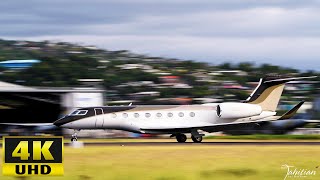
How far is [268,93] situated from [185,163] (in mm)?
19291

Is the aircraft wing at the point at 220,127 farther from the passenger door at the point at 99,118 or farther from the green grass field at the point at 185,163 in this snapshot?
the green grass field at the point at 185,163

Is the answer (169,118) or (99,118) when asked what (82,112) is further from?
(169,118)

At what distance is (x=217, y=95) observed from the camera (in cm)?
11419

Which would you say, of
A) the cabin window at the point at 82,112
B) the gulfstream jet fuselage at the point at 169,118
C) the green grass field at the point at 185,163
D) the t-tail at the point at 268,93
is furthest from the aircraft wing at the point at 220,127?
the green grass field at the point at 185,163

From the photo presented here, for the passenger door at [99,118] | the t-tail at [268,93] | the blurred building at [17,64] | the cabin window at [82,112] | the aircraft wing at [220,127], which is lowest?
the aircraft wing at [220,127]

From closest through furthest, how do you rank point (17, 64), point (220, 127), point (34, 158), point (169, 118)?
point (34, 158), point (220, 127), point (169, 118), point (17, 64)

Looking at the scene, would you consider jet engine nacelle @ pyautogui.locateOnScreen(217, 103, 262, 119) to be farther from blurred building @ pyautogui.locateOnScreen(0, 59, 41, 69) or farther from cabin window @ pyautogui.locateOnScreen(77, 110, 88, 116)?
blurred building @ pyautogui.locateOnScreen(0, 59, 41, 69)

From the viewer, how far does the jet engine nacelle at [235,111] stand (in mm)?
41531

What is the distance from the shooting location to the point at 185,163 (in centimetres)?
2512

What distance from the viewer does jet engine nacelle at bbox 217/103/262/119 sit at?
41.5 m

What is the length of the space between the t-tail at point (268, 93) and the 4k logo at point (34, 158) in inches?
921

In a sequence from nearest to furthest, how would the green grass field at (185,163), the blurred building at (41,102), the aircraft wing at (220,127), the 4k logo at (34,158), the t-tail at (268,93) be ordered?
1. the 4k logo at (34,158)
2. the green grass field at (185,163)
3. the aircraft wing at (220,127)
4. the t-tail at (268,93)
5. the blurred building at (41,102)

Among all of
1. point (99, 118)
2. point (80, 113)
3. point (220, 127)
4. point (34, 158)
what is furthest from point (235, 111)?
point (34, 158)

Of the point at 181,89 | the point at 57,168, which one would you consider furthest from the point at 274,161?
the point at 181,89
